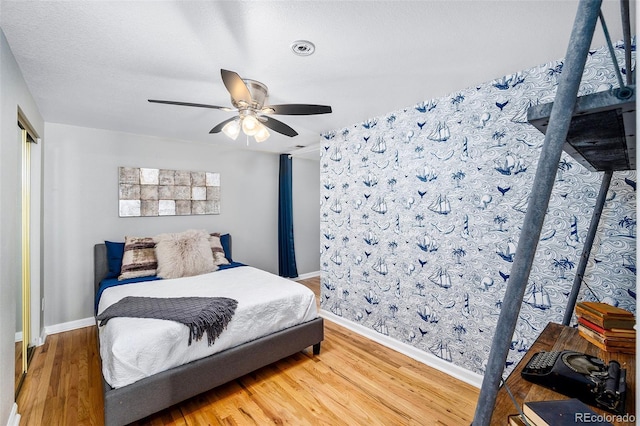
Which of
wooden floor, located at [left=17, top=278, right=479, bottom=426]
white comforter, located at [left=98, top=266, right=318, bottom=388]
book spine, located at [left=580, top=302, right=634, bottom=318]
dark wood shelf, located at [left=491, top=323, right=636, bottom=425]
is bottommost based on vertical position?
wooden floor, located at [left=17, top=278, right=479, bottom=426]

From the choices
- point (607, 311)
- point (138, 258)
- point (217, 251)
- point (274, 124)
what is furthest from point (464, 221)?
point (138, 258)

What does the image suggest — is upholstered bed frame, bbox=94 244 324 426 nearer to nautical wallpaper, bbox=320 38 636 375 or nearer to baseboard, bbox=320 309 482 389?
baseboard, bbox=320 309 482 389

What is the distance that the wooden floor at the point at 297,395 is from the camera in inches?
79.6

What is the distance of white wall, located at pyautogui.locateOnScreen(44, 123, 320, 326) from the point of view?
3.35 metres

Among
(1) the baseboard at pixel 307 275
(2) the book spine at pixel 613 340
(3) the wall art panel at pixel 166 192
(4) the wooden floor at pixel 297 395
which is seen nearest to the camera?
(2) the book spine at pixel 613 340

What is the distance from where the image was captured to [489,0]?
4.66ft

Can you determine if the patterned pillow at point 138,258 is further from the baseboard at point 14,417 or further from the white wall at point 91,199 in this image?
the baseboard at point 14,417

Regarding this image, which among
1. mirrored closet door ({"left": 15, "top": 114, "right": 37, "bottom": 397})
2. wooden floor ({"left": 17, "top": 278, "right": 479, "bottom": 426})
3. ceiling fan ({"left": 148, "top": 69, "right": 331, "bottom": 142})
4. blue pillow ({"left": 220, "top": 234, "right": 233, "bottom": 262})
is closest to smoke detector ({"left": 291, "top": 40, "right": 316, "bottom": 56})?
ceiling fan ({"left": 148, "top": 69, "right": 331, "bottom": 142})

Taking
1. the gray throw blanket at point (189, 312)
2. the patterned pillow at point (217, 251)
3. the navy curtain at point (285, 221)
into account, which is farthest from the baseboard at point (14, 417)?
the navy curtain at point (285, 221)

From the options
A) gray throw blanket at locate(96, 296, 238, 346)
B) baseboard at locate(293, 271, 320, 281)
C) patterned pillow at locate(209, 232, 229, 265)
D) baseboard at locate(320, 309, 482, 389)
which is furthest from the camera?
baseboard at locate(293, 271, 320, 281)

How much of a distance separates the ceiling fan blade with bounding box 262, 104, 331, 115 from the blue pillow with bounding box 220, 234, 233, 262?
2.57 m

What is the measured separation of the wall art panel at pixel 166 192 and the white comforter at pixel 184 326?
122 cm

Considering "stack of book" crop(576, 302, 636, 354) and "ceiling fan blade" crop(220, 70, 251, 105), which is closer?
"stack of book" crop(576, 302, 636, 354)

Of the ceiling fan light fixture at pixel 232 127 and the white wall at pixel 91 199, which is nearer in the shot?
the ceiling fan light fixture at pixel 232 127
